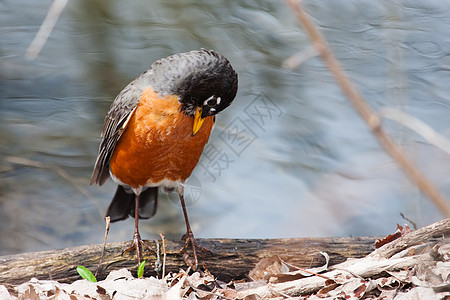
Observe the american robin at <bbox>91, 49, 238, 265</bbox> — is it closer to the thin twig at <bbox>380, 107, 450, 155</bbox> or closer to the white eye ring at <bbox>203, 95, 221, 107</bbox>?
the white eye ring at <bbox>203, 95, 221, 107</bbox>

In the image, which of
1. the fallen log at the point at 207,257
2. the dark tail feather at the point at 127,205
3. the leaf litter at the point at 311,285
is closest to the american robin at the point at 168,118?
the fallen log at the point at 207,257

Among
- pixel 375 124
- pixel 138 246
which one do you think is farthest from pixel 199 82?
pixel 375 124

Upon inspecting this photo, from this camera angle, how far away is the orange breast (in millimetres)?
3617

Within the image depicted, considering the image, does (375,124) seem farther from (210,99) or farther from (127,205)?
(127,205)

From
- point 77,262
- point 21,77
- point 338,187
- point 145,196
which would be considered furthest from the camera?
point 21,77

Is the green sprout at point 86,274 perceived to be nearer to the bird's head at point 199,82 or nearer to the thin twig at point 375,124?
the bird's head at point 199,82

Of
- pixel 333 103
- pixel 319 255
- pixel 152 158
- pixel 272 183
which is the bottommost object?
pixel 272 183

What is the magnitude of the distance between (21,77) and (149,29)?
2305mm

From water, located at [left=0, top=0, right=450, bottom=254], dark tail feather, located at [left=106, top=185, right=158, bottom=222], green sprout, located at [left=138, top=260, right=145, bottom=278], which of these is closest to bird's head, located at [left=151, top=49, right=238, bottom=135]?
green sprout, located at [left=138, top=260, right=145, bottom=278]

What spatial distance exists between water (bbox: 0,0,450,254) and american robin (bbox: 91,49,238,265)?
108 inches

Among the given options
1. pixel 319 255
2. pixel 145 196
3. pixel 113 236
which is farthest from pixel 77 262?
pixel 113 236

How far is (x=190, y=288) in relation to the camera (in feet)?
9.43

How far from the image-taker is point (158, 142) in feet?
12.0

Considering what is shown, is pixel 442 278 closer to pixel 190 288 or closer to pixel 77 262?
pixel 190 288
